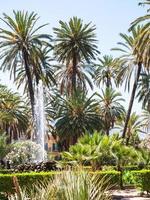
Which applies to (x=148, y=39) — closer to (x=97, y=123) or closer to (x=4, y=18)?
(x=4, y=18)

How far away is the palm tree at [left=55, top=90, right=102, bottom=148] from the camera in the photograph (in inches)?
2162

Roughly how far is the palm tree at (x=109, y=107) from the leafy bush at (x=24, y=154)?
2752 centimetres

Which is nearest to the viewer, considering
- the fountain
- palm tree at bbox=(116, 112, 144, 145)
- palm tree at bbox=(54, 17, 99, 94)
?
the fountain

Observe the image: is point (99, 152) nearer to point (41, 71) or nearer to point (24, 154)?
point (24, 154)

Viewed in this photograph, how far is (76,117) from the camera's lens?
183ft

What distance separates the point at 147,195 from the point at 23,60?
89.2ft

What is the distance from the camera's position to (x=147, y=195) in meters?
22.9

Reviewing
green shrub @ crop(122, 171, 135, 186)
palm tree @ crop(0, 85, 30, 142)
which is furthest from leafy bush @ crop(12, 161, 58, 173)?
palm tree @ crop(0, 85, 30, 142)

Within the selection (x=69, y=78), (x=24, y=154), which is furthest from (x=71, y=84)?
(x=24, y=154)

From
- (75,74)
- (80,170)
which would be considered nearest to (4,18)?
(75,74)

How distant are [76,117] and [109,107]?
9.93m

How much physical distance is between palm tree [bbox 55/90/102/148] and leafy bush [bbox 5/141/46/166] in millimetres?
18601

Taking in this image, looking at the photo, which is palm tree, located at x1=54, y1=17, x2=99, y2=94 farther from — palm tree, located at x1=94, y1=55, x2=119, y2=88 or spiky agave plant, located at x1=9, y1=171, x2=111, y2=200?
spiky agave plant, located at x1=9, y1=171, x2=111, y2=200

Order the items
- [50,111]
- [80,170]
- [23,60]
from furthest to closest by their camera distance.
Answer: [50,111]
[23,60]
[80,170]
